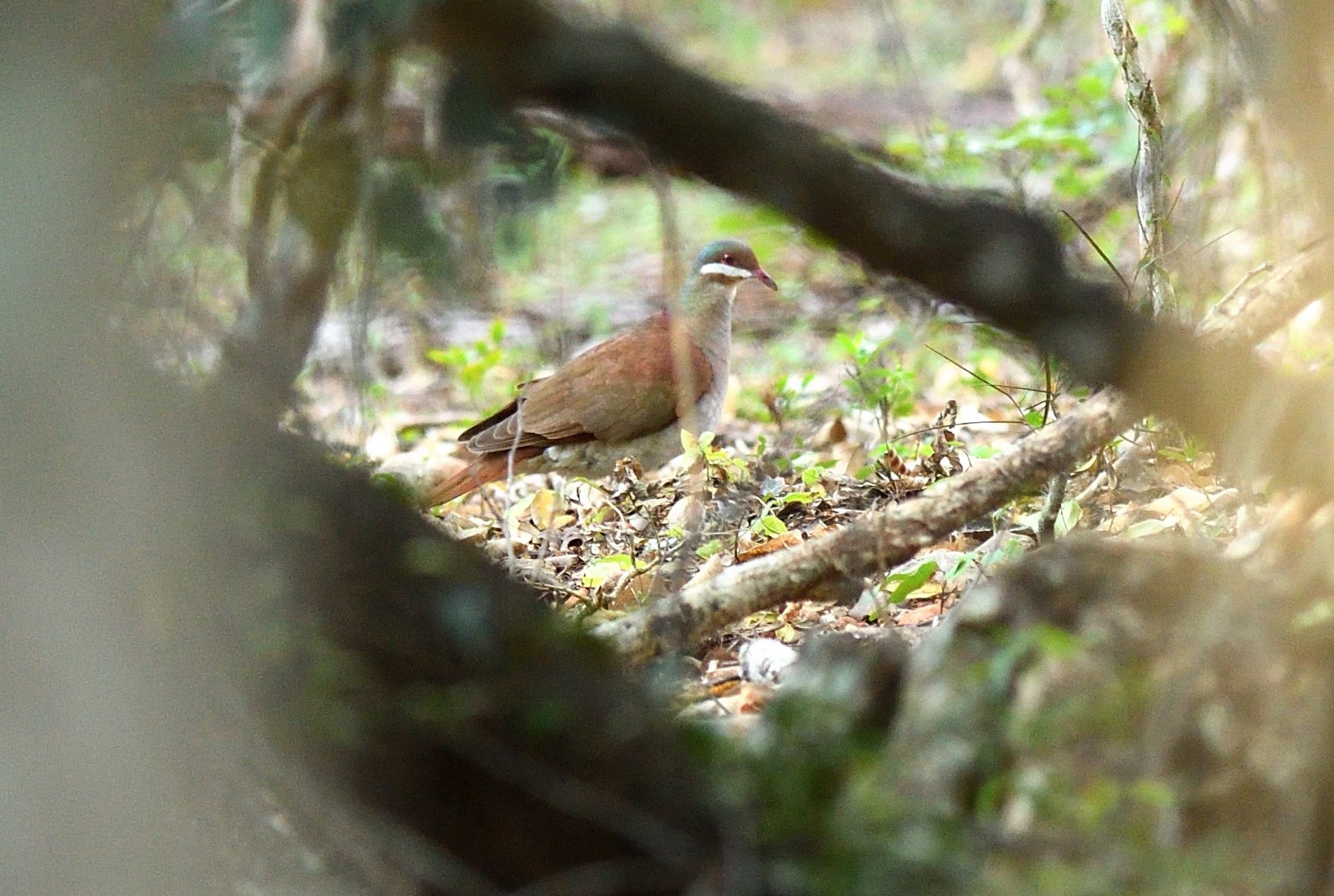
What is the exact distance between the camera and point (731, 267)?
765cm

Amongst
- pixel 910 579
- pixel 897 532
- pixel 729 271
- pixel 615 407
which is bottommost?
pixel 897 532

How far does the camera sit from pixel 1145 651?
6.98 ft

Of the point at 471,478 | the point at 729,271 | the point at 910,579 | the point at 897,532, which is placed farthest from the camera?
the point at 729,271

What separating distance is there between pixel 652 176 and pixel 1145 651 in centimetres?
103

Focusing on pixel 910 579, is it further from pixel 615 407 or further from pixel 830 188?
pixel 615 407

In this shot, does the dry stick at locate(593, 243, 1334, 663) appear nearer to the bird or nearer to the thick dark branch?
the thick dark branch

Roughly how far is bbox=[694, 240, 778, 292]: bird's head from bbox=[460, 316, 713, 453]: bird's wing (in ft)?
2.41

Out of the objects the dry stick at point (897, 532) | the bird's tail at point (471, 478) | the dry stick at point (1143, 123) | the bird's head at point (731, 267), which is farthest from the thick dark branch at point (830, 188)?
the bird's head at point (731, 267)

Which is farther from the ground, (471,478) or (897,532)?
(471,478)

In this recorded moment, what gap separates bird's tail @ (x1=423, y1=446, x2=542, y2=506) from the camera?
6.13 m

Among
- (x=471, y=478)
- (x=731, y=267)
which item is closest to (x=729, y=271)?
(x=731, y=267)

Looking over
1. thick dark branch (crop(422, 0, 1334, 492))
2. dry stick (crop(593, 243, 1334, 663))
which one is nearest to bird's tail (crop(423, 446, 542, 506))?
dry stick (crop(593, 243, 1334, 663))

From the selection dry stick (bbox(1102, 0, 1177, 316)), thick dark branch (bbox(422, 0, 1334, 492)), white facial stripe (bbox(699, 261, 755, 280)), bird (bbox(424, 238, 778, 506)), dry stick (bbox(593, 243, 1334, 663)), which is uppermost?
white facial stripe (bbox(699, 261, 755, 280))

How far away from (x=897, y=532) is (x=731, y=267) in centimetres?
436
